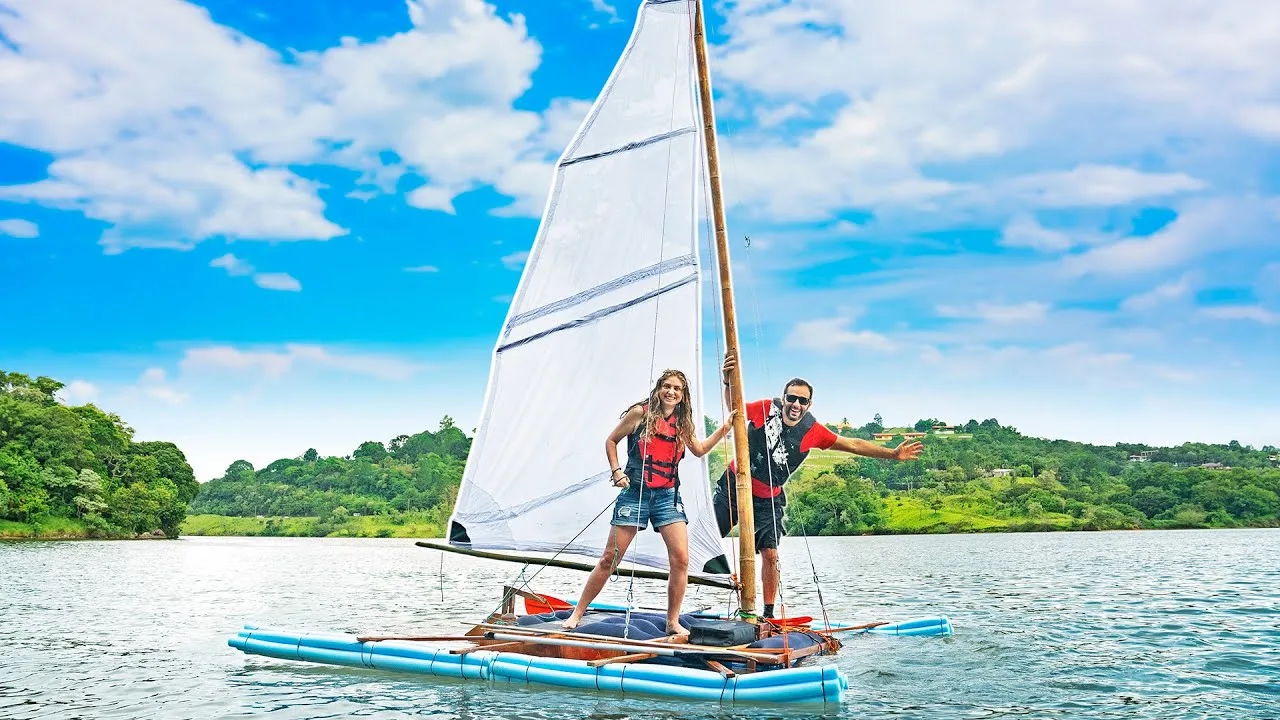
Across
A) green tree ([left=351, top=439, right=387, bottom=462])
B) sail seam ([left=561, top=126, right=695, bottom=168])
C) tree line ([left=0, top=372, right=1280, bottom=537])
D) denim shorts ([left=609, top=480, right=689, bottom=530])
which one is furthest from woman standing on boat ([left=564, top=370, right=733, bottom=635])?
green tree ([left=351, top=439, right=387, bottom=462])

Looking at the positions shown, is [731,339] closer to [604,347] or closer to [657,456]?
[604,347]

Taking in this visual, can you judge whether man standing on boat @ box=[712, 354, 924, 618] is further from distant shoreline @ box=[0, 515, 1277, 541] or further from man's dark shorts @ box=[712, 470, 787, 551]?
distant shoreline @ box=[0, 515, 1277, 541]

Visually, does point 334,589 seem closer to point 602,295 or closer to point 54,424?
point 602,295

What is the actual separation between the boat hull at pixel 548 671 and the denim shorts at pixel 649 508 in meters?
1.68

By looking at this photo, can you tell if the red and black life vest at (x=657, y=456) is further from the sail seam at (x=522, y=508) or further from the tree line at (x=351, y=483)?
the tree line at (x=351, y=483)

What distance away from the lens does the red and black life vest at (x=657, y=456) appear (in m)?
11.3

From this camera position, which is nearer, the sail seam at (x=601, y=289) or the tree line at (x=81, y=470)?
the sail seam at (x=601, y=289)

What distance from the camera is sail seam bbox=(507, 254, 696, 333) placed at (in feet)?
39.7

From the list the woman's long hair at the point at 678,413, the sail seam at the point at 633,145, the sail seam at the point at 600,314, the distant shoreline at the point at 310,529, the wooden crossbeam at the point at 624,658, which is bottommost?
the wooden crossbeam at the point at 624,658

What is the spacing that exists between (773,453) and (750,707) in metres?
3.72

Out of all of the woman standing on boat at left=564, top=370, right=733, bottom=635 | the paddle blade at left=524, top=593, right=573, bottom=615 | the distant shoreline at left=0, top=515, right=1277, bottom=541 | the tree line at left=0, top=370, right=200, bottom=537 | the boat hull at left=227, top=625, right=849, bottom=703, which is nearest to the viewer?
the boat hull at left=227, top=625, right=849, bottom=703

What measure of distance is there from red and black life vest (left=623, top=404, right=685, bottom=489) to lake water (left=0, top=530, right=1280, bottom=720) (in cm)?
110

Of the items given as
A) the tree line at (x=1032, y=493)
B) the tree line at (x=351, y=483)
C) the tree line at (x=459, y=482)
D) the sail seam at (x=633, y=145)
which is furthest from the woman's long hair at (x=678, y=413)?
the tree line at (x=351, y=483)

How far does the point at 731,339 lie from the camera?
39.3 feet
